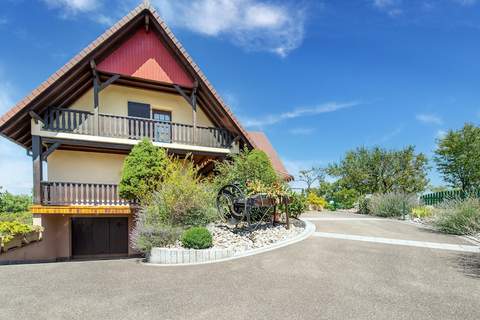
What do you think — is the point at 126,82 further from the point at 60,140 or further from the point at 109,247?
the point at 109,247

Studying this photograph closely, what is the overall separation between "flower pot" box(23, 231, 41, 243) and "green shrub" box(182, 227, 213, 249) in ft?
20.0

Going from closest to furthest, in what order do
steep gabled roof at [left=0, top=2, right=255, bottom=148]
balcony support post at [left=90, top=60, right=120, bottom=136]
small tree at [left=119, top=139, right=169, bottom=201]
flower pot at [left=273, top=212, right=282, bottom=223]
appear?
flower pot at [left=273, top=212, right=282, bottom=223], steep gabled roof at [left=0, top=2, right=255, bottom=148], small tree at [left=119, top=139, right=169, bottom=201], balcony support post at [left=90, top=60, right=120, bottom=136]

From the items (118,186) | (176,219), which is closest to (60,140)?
(118,186)

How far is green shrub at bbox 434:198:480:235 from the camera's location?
9.20 meters

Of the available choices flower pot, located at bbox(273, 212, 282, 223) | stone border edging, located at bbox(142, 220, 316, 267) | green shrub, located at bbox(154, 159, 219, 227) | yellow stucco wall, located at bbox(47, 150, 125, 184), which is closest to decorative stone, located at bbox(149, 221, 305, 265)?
stone border edging, located at bbox(142, 220, 316, 267)

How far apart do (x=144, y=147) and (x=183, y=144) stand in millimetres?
2170

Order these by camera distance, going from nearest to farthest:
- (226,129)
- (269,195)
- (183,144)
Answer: (269,195) < (183,144) < (226,129)

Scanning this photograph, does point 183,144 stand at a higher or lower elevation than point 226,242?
higher

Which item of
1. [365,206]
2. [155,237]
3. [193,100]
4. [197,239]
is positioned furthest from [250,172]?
[365,206]

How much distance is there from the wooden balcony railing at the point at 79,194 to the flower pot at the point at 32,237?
1123mm

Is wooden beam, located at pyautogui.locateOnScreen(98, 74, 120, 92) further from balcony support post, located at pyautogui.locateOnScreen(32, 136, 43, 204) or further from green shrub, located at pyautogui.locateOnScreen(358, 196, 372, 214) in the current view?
green shrub, located at pyautogui.locateOnScreen(358, 196, 372, 214)

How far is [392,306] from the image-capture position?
403cm

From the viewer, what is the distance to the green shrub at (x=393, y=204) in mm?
15695

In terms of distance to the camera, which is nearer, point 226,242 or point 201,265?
point 201,265
